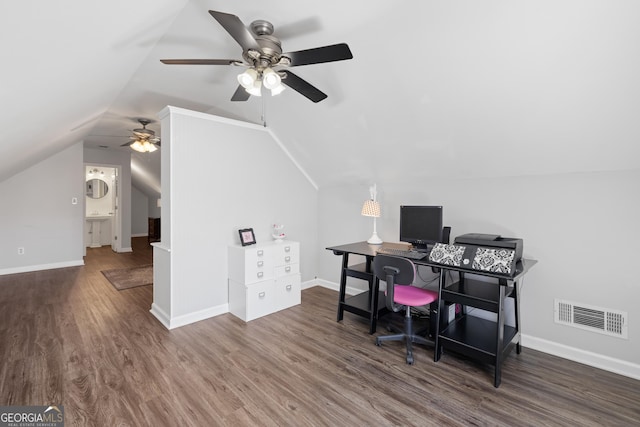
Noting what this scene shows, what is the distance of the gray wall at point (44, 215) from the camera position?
16.5ft

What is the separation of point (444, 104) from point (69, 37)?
238 centimetres

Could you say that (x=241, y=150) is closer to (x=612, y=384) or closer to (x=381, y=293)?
(x=381, y=293)

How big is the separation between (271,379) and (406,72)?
2501 mm

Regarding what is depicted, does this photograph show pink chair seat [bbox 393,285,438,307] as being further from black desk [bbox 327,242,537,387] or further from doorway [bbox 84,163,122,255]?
doorway [bbox 84,163,122,255]

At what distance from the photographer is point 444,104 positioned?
240cm

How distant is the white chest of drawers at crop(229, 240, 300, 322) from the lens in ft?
10.7

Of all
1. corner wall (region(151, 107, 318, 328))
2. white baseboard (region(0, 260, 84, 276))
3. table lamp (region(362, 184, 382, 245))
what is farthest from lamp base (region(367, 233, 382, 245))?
white baseboard (region(0, 260, 84, 276))

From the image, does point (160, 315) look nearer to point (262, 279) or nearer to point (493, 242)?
point (262, 279)

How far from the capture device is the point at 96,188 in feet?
25.6

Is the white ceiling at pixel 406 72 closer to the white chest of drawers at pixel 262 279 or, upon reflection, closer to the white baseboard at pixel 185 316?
the white chest of drawers at pixel 262 279

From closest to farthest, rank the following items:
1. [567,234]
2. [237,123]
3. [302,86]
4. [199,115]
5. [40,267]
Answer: [302,86] < [567,234] < [199,115] < [237,123] < [40,267]

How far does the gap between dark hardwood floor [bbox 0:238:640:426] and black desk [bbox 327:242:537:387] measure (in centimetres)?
17

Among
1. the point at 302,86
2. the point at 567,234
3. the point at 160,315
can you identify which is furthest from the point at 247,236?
the point at 567,234

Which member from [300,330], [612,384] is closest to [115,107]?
[300,330]
